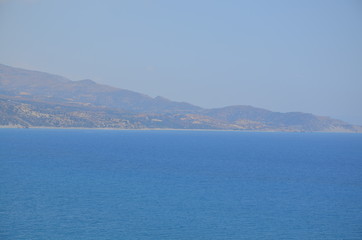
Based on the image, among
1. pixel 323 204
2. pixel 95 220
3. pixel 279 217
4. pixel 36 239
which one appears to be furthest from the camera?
pixel 323 204

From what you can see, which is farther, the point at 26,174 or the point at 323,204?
the point at 26,174

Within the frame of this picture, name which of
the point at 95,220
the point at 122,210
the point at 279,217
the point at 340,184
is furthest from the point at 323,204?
the point at 95,220

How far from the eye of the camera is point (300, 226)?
140 feet

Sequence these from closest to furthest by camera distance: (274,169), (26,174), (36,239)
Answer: (36,239) → (26,174) → (274,169)

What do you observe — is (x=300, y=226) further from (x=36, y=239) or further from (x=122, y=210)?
(x=36, y=239)

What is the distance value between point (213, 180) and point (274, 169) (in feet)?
73.4

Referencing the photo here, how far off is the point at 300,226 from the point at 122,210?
A: 17912mm

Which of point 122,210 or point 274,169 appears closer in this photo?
point 122,210

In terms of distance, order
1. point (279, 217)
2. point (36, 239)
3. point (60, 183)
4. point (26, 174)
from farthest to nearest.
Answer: point (26, 174), point (60, 183), point (279, 217), point (36, 239)

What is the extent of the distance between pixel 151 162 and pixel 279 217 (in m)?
48.7

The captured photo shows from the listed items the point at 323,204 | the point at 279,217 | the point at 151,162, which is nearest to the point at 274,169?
the point at 151,162

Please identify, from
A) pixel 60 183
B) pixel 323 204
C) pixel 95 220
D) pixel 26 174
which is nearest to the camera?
pixel 95 220

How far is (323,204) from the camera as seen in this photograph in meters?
52.2

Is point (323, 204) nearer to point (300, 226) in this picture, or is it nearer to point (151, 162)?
point (300, 226)
